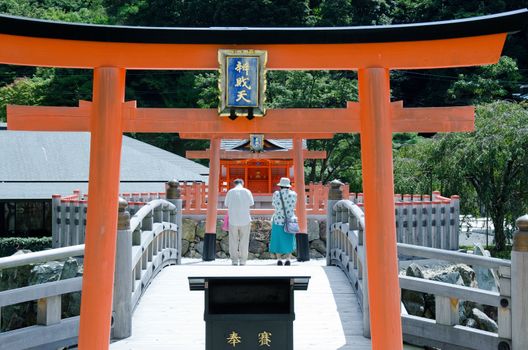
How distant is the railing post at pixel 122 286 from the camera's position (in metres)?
8.80

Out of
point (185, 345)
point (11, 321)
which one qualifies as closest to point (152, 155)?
point (11, 321)

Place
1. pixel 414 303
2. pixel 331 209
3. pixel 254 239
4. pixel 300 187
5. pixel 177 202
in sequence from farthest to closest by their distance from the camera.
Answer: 1. pixel 254 239
2. pixel 300 187
3. pixel 177 202
4. pixel 331 209
5. pixel 414 303

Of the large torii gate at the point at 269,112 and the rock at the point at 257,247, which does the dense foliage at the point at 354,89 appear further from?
the large torii gate at the point at 269,112

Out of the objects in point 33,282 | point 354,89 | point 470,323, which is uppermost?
point 354,89

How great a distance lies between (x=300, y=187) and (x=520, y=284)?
1052 cm

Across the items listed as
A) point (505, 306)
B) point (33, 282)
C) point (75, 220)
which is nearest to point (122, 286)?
point (505, 306)

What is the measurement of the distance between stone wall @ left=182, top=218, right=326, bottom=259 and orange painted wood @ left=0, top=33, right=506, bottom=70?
15052 millimetres

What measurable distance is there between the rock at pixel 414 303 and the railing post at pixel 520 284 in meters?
4.92

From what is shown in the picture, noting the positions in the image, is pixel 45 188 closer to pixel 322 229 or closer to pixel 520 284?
pixel 322 229

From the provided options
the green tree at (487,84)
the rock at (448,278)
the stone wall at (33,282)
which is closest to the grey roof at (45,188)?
the stone wall at (33,282)

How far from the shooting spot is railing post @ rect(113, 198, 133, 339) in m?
8.80

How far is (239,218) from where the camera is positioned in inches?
512

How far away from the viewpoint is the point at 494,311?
14.9 m

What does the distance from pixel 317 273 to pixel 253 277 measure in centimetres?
569
